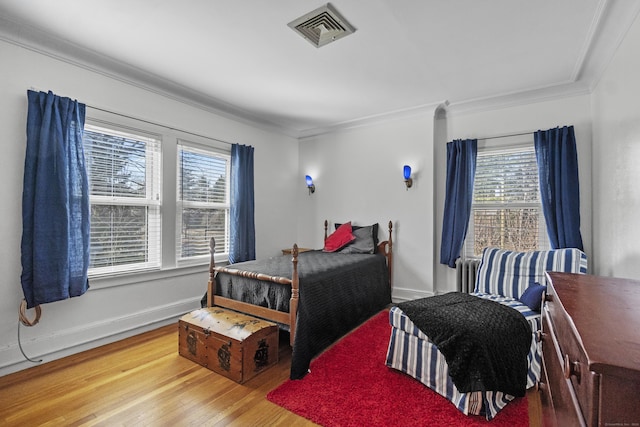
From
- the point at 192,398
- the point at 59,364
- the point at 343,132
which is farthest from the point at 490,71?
the point at 59,364

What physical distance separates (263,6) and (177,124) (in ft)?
6.08

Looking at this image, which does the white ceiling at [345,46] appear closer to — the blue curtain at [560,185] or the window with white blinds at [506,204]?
the blue curtain at [560,185]

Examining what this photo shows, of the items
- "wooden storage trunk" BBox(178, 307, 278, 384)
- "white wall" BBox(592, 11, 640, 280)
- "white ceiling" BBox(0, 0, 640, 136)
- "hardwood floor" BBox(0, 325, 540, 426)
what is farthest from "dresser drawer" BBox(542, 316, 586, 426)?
"white ceiling" BBox(0, 0, 640, 136)

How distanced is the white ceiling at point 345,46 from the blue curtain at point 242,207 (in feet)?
2.42

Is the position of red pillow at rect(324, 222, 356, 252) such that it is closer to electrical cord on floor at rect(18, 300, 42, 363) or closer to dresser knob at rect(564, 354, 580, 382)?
electrical cord on floor at rect(18, 300, 42, 363)

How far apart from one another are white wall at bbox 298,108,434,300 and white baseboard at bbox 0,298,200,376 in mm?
2313

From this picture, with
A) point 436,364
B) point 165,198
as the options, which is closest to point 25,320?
point 165,198

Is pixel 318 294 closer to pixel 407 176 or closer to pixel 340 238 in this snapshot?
pixel 340 238

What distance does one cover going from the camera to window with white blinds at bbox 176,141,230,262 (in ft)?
11.3

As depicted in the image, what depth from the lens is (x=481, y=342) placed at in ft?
5.72

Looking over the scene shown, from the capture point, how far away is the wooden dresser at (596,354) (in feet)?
1.70

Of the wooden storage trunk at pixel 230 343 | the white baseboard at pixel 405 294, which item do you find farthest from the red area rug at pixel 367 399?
the white baseboard at pixel 405 294

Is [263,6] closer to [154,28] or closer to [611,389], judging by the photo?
[154,28]

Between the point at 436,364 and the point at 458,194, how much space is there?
223 cm
